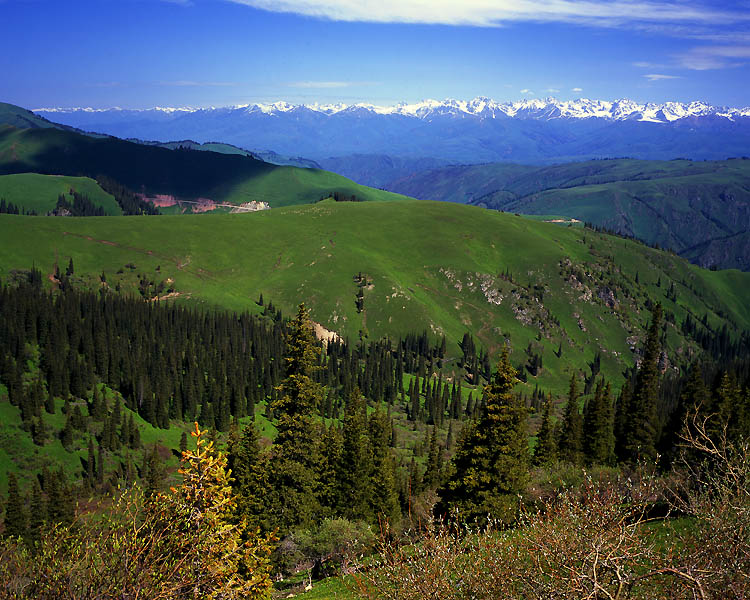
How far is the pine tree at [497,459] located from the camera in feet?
136

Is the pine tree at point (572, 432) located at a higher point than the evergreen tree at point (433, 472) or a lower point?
higher

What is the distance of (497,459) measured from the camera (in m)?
41.9

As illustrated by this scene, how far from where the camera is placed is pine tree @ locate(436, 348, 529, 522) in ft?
136

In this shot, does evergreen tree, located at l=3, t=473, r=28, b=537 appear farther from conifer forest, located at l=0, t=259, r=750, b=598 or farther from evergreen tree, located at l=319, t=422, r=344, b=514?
evergreen tree, located at l=319, t=422, r=344, b=514

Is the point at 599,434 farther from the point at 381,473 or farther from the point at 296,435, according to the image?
the point at 296,435

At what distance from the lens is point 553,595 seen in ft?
43.3

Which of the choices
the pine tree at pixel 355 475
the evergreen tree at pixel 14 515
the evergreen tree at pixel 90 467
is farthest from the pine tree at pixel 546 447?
the evergreen tree at pixel 90 467

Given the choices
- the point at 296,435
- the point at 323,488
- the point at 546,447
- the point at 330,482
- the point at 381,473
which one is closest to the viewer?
the point at 296,435

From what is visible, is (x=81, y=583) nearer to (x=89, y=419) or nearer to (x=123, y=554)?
(x=123, y=554)

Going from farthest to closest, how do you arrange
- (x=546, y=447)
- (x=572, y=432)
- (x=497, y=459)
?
(x=572, y=432) → (x=546, y=447) → (x=497, y=459)

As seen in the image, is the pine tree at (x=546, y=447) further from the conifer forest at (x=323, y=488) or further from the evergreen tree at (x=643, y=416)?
the evergreen tree at (x=643, y=416)

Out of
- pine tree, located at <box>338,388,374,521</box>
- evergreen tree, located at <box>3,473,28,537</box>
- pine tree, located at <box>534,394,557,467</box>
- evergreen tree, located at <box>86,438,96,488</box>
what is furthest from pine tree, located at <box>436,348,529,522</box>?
evergreen tree, located at <box>86,438,96,488</box>

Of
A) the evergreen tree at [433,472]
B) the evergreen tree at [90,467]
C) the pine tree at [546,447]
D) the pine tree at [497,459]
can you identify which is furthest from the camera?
the evergreen tree at [90,467]

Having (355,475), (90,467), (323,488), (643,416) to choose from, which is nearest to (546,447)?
(643,416)
